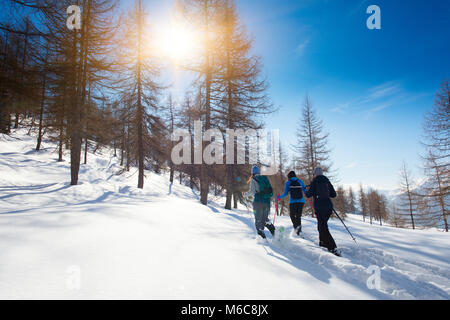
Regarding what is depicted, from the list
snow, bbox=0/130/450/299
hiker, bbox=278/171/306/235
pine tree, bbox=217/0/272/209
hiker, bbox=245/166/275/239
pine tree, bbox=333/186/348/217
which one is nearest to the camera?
snow, bbox=0/130/450/299

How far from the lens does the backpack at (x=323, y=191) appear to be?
4.52 m

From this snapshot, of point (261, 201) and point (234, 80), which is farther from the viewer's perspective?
point (234, 80)

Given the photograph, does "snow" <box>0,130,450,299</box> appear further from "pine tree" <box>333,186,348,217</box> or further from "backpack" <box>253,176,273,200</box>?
"pine tree" <box>333,186,348,217</box>

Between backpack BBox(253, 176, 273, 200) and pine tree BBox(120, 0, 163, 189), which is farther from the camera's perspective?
pine tree BBox(120, 0, 163, 189)

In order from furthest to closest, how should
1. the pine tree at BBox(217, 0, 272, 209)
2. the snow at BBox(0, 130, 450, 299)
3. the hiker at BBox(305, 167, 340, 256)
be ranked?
the pine tree at BBox(217, 0, 272, 209) < the hiker at BBox(305, 167, 340, 256) < the snow at BBox(0, 130, 450, 299)

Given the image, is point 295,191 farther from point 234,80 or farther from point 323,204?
point 234,80

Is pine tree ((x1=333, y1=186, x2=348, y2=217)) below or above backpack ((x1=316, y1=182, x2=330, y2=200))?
below

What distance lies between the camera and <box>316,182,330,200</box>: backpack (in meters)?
4.52

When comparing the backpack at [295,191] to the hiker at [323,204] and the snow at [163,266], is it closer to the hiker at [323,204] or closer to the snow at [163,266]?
the hiker at [323,204]

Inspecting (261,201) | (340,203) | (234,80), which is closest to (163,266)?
(261,201)

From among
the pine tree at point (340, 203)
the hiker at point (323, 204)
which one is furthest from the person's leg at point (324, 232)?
the pine tree at point (340, 203)

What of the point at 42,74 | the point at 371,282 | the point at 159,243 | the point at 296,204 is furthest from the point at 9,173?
the point at 371,282

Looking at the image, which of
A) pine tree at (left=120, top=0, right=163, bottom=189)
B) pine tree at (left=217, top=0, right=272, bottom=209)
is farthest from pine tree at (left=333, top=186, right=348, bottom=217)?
pine tree at (left=120, top=0, right=163, bottom=189)

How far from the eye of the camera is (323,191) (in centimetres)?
453
